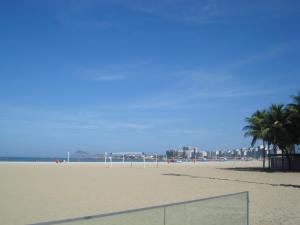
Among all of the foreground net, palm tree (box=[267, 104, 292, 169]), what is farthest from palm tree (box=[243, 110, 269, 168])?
the foreground net

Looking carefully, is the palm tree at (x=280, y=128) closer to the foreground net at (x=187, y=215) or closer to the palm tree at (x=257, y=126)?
the palm tree at (x=257, y=126)

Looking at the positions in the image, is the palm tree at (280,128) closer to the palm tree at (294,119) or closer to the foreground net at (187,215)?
the palm tree at (294,119)

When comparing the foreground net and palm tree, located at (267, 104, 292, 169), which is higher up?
palm tree, located at (267, 104, 292, 169)

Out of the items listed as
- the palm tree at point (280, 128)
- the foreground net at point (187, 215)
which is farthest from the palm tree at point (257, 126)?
the foreground net at point (187, 215)

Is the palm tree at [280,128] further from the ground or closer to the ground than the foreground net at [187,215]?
further from the ground

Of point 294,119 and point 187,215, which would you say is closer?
point 187,215

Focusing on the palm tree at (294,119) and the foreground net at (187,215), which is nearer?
the foreground net at (187,215)

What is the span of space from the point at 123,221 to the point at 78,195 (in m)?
12.3

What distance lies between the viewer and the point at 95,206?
13266 millimetres

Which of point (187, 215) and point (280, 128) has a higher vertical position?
point (280, 128)

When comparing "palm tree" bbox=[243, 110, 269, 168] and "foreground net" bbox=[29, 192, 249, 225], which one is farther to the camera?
"palm tree" bbox=[243, 110, 269, 168]

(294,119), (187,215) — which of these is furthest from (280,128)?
(187,215)

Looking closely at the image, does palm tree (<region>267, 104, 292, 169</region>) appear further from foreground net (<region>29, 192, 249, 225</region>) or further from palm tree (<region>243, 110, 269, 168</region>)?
foreground net (<region>29, 192, 249, 225</region>)

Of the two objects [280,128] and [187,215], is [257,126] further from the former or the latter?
[187,215]
